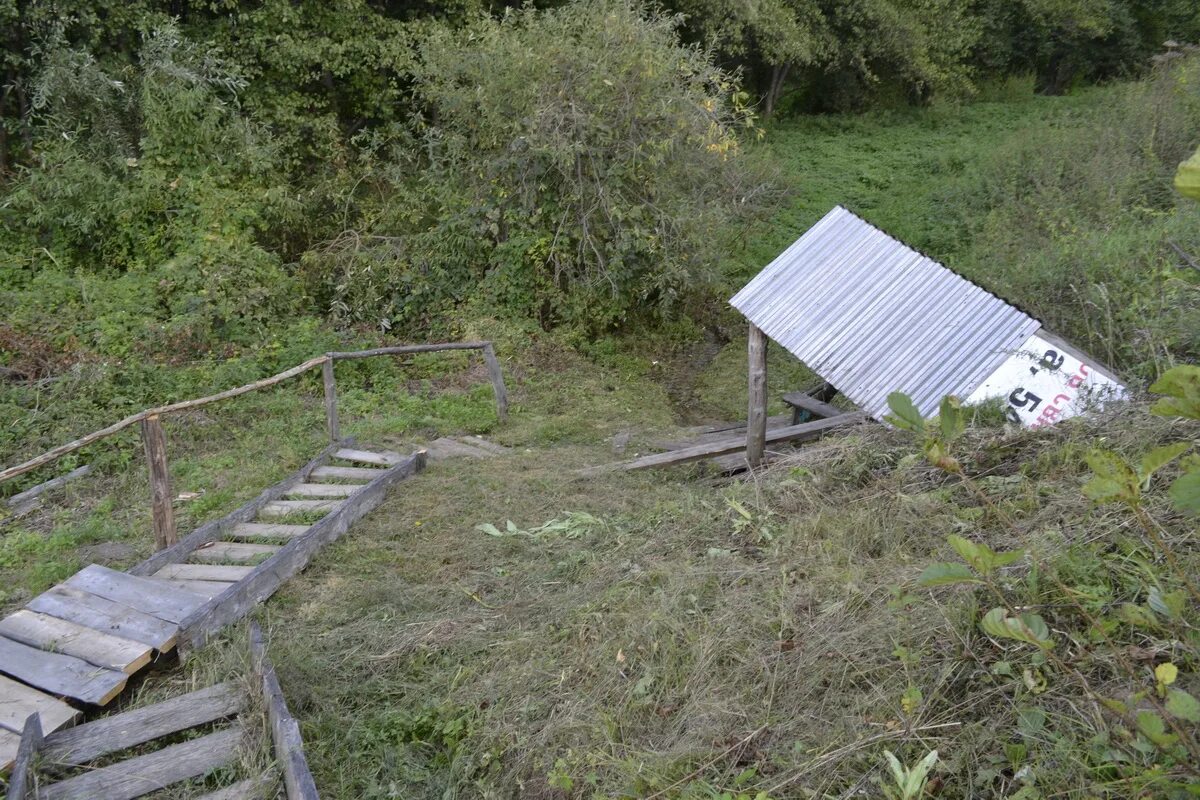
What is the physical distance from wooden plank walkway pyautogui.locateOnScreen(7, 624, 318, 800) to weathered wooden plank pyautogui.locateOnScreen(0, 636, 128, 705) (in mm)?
152

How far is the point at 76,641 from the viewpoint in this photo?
15.0 feet

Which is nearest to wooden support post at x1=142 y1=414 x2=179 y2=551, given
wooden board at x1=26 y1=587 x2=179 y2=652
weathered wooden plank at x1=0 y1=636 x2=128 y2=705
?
wooden board at x1=26 y1=587 x2=179 y2=652

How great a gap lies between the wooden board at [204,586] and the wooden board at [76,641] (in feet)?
1.87

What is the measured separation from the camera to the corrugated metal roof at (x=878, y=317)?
6699mm

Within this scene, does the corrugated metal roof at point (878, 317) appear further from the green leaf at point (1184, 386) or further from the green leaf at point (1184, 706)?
the green leaf at point (1184, 386)

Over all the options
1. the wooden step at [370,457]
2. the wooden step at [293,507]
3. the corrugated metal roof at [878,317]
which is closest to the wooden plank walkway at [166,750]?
the wooden step at [293,507]

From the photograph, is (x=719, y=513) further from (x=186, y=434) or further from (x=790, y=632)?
(x=186, y=434)

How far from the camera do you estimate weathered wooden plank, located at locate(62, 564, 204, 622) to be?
478 cm

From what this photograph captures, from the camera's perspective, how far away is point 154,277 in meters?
12.5

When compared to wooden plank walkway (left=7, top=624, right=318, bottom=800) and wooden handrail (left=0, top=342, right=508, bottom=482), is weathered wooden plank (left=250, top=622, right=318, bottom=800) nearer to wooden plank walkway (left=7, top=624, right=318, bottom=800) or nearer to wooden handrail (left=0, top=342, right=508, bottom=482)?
wooden plank walkway (left=7, top=624, right=318, bottom=800)

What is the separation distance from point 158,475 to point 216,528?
599 millimetres

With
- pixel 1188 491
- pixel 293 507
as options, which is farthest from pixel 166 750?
pixel 1188 491

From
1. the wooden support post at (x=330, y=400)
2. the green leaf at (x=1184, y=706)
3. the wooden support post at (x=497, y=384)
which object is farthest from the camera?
the wooden support post at (x=497, y=384)

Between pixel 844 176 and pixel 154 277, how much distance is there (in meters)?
15.0
